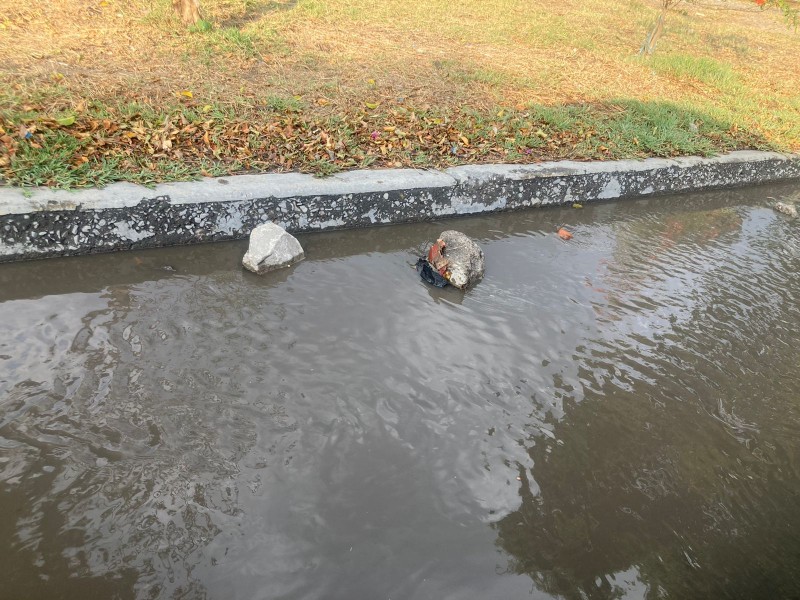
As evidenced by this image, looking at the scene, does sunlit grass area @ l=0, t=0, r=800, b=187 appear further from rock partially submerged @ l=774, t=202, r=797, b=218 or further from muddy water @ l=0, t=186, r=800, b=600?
muddy water @ l=0, t=186, r=800, b=600

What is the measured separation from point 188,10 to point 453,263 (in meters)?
5.99

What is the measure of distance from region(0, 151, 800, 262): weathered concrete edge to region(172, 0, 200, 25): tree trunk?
457 cm

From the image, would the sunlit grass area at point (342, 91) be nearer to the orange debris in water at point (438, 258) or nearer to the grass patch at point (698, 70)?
the grass patch at point (698, 70)

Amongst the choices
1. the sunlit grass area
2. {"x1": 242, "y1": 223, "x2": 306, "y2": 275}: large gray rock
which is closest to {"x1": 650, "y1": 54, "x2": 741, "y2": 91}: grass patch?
the sunlit grass area

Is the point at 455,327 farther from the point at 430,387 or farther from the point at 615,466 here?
the point at 615,466

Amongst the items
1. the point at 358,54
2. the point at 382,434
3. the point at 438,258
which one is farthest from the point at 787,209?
the point at 382,434

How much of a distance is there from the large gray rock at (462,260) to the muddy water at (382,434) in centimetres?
12

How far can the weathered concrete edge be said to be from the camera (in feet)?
12.1

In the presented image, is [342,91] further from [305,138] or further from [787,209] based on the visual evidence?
[787,209]

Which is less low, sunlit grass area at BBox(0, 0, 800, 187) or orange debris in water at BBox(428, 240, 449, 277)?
sunlit grass area at BBox(0, 0, 800, 187)

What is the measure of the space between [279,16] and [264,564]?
8.74 m

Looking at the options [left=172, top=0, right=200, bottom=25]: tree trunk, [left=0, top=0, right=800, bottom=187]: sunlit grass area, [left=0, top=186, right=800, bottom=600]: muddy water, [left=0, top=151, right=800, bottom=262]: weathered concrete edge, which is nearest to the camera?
[left=0, top=186, right=800, bottom=600]: muddy water

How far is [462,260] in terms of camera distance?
4121mm

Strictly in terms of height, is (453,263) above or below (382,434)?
above
